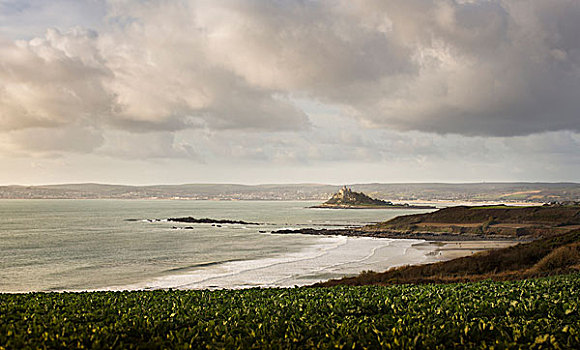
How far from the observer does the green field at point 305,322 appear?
26.1ft

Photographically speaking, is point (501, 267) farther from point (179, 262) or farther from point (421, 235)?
point (421, 235)

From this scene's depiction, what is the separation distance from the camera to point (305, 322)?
9406mm

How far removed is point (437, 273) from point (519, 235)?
57267 mm

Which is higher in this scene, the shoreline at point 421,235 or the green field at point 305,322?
the green field at point 305,322

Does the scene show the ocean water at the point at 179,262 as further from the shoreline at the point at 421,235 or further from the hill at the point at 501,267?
the shoreline at the point at 421,235

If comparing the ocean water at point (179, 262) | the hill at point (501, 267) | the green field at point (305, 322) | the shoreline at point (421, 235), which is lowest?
the shoreline at point (421, 235)

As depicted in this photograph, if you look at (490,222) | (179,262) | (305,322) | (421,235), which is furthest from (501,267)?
(490,222)

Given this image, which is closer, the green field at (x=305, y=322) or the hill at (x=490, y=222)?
the green field at (x=305, y=322)

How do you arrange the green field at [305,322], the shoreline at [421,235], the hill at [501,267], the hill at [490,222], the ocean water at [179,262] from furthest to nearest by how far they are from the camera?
the hill at [490,222] → the shoreline at [421,235] → the ocean water at [179,262] → the hill at [501,267] → the green field at [305,322]

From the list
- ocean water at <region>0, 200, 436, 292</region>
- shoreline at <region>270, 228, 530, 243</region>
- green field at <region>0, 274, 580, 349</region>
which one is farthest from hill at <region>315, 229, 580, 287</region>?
shoreline at <region>270, 228, 530, 243</region>

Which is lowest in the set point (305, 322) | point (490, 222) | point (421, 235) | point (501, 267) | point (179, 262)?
point (421, 235)

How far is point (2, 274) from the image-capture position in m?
40.9

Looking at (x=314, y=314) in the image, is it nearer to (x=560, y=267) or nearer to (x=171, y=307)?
(x=171, y=307)

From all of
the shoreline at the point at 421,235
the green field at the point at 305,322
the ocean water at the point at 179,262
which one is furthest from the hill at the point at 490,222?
the green field at the point at 305,322
